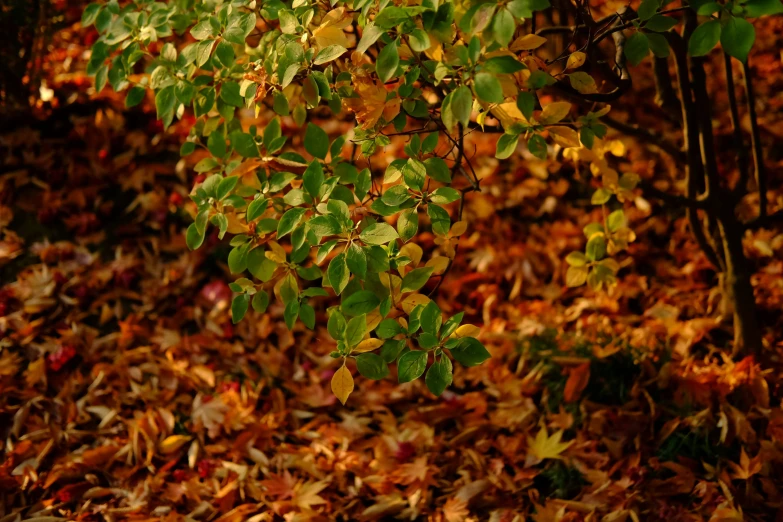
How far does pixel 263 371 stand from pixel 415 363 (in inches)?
59.6

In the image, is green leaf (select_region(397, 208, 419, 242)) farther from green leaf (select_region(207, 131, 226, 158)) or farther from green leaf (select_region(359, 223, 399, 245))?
green leaf (select_region(207, 131, 226, 158))

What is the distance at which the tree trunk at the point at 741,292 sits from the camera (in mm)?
2338

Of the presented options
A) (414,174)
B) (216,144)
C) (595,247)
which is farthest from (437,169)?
(595,247)

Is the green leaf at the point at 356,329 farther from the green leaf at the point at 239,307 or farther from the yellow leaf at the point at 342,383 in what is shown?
the green leaf at the point at 239,307

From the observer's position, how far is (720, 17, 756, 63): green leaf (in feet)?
3.61

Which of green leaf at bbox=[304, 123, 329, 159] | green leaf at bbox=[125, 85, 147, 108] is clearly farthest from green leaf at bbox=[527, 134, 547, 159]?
green leaf at bbox=[125, 85, 147, 108]

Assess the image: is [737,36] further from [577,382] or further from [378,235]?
[577,382]

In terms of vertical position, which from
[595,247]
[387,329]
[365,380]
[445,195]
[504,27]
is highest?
[504,27]

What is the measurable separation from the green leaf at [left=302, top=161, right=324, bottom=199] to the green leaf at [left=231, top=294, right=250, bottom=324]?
31 centimetres

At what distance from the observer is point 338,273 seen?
4.14 ft

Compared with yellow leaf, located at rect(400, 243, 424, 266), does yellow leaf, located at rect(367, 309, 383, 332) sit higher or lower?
lower

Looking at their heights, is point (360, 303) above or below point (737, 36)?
below

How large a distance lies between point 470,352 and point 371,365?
0.68 ft

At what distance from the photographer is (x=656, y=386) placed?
7.63ft
